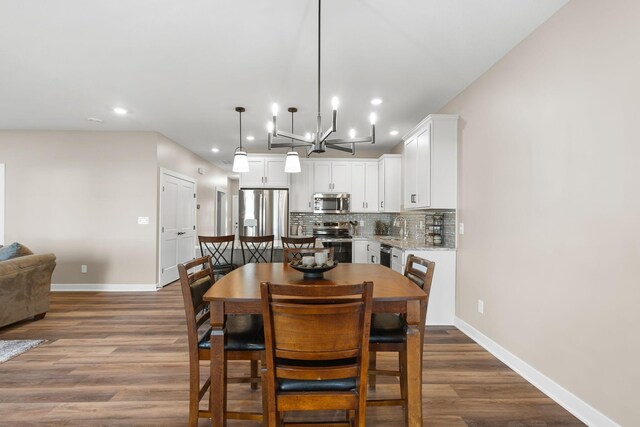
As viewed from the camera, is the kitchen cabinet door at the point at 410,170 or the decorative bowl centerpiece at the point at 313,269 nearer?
the decorative bowl centerpiece at the point at 313,269

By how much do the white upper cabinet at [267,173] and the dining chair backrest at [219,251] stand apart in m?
1.90

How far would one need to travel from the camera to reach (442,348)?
3006 mm

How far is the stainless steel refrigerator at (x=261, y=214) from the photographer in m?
5.73

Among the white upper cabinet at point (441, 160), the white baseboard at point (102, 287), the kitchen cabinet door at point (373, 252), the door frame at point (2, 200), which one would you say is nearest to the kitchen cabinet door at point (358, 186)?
the kitchen cabinet door at point (373, 252)

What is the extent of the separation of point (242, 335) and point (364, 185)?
15.0 ft

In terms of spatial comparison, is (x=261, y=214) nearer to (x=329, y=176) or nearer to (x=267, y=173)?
(x=267, y=173)

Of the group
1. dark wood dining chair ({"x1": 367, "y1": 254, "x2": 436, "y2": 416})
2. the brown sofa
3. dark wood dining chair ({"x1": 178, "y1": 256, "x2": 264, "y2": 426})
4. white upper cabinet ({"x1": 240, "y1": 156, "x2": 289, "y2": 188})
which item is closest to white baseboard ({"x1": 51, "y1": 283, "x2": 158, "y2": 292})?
the brown sofa

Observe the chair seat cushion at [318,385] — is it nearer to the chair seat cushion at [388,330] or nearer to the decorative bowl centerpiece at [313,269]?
the chair seat cushion at [388,330]

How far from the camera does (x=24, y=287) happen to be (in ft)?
11.5

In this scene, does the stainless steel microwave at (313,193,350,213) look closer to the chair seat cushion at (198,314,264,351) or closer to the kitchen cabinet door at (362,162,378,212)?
the kitchen cabinet door at (362,162,378,212)

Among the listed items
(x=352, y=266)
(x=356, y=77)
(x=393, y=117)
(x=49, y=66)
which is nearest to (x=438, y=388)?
(x=352, y=266)

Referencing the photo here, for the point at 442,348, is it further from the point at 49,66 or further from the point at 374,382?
the point at 49,66

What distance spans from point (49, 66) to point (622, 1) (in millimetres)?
4375

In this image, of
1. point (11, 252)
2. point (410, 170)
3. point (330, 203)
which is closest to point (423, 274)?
point (410, 170)
